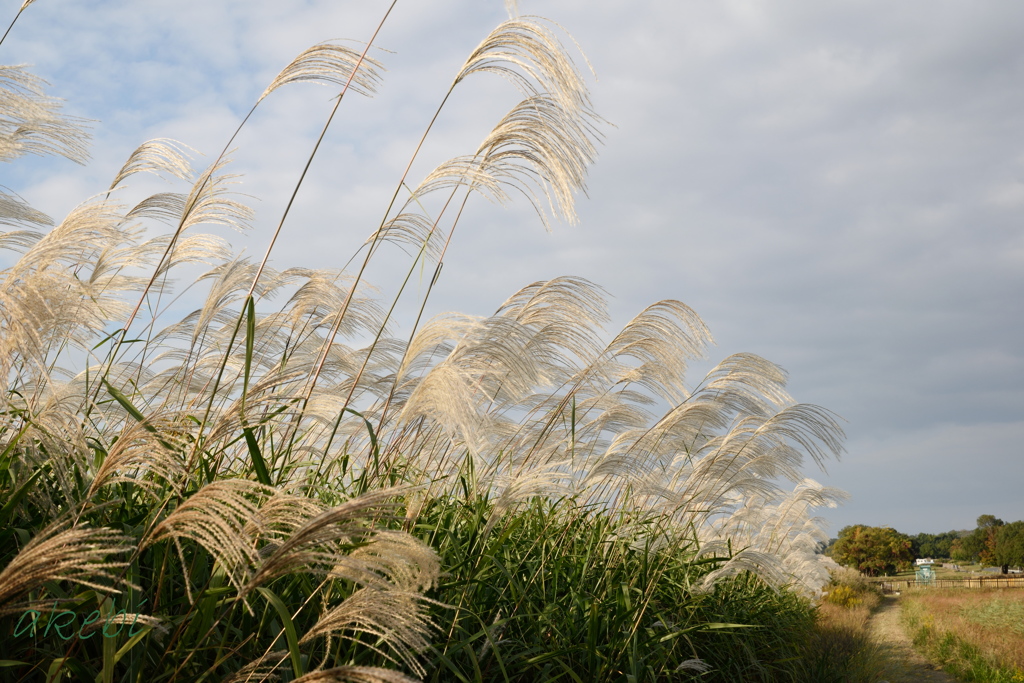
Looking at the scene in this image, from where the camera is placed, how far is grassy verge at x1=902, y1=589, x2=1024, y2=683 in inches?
351

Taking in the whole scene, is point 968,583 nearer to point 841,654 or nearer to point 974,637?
point 974,637

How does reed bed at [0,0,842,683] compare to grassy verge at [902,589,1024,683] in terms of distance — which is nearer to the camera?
reed bed at [0,0,842,683]

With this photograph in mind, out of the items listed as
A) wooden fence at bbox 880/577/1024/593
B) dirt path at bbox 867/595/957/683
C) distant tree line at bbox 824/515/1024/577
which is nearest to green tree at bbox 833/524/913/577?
distant tree line at bbox 824/515/1024/577

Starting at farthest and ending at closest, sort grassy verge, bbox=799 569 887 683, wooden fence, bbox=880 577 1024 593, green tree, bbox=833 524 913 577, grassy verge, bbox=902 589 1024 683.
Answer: green tree, bbox=833 524 913 577
wooden fence, bbox=880 577 1024 593
grassy verge, bbox=902 589 1024 683
grassy verge, bbox=799 569 887 683

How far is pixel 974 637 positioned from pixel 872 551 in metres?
39.5

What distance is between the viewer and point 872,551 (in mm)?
46062

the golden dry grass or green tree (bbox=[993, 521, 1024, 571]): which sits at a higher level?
green tree (bbox=[993, 521, 1024, 571])

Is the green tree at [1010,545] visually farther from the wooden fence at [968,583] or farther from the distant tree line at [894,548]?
the wooden fence at [968,583]

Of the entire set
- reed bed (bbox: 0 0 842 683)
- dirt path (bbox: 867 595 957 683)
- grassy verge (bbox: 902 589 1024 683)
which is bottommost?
dirt path (bbox: 867 595 957 683)

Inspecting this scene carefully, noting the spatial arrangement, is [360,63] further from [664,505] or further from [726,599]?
[726,599]

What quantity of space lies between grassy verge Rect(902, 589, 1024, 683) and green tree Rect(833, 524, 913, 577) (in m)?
30.8

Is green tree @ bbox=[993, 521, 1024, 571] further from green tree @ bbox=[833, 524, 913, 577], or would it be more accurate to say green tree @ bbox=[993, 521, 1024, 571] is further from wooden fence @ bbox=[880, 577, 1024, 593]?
wooden fence @ bbox=[880, 577, 1024, 593]

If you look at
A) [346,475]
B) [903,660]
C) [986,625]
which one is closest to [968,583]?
[986,625]

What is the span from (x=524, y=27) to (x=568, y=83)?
0.32m
